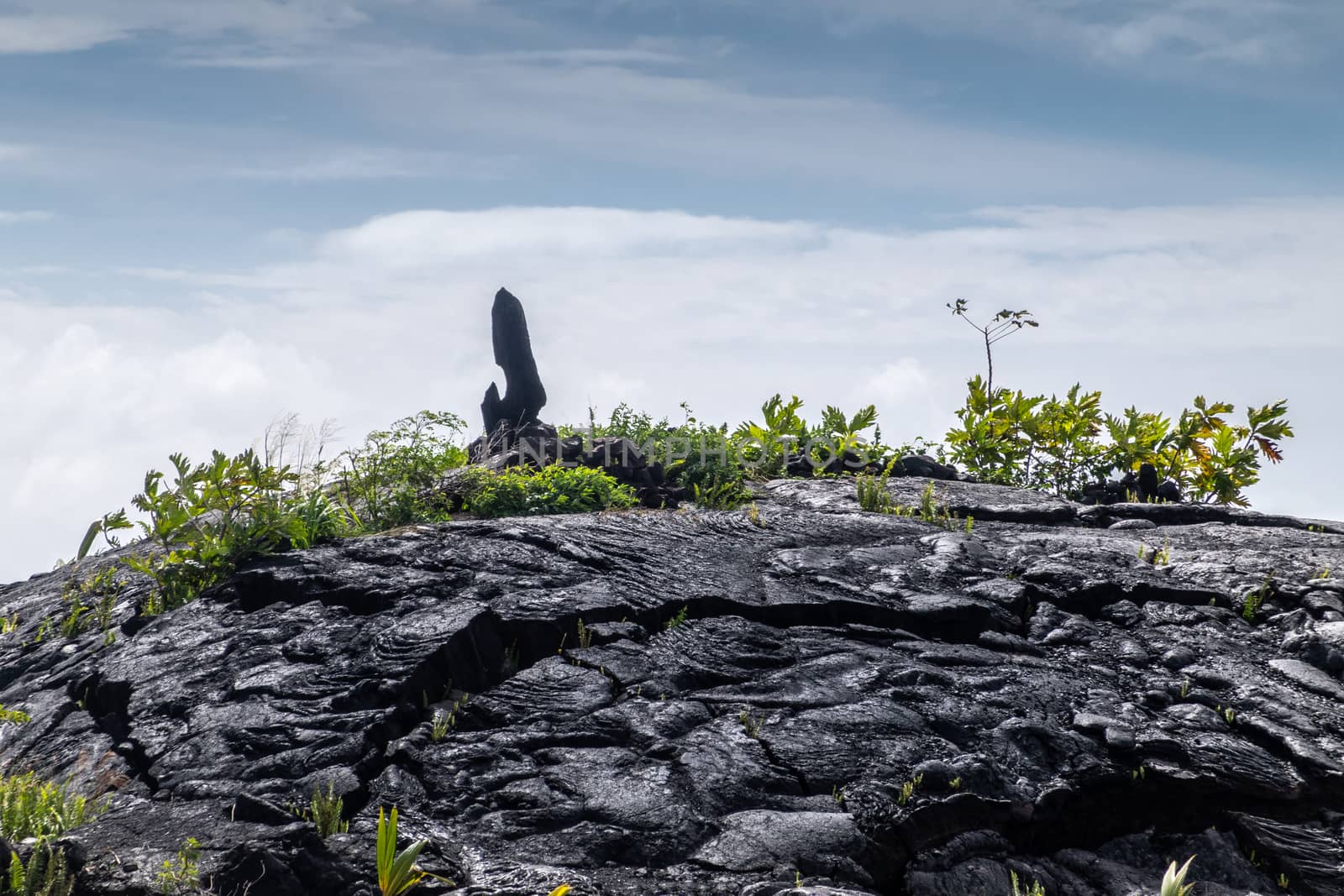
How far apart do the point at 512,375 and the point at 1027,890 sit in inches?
471

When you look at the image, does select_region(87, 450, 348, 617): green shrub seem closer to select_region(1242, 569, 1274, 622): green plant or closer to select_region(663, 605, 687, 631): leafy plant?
select_region(663, 605, 687, 631): leafy plant

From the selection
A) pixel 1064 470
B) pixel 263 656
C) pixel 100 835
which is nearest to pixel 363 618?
pixel 263 656

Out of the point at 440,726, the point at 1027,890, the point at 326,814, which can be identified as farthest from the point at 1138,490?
the point at 326,814

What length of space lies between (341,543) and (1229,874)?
24.6 feet

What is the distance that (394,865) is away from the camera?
5.64 metres

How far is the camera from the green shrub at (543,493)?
442 inches

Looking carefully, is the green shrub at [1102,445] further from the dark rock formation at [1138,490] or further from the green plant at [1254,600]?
the green plant at [1254,600]

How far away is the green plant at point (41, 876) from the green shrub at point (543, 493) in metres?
5.65

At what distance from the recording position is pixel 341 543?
9773 millimetres

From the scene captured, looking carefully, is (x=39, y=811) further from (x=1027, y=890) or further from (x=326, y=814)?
(x=1027, y=890)

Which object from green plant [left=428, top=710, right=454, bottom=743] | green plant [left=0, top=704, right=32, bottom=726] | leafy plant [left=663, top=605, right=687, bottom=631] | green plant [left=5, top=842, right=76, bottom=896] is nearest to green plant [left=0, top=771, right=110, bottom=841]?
green plant [left=5, top=842, right=76, bottom=896]

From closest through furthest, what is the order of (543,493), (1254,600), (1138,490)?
(1254,600) → (543,493) → (1138,490)

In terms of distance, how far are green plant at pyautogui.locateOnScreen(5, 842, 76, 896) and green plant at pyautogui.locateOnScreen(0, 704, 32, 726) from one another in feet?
5.84

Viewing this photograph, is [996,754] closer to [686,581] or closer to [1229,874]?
[1229,874]
